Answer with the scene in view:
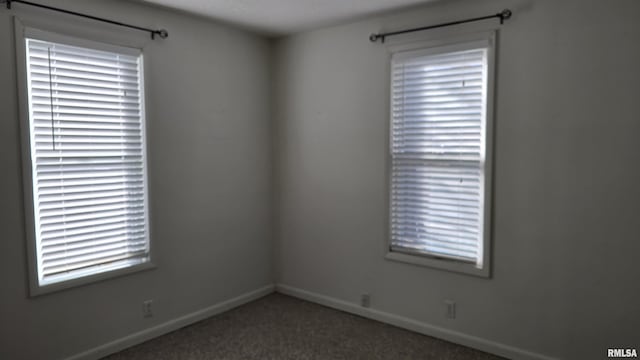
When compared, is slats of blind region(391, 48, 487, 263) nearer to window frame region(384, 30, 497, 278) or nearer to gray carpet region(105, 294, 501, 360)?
window frame region(384, 30, 497, 278)

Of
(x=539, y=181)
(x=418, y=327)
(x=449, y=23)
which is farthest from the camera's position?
(x=418, y=327)

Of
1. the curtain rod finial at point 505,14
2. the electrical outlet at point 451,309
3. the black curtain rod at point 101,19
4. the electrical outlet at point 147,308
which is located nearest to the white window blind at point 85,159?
the black curtain rod at point 101,19

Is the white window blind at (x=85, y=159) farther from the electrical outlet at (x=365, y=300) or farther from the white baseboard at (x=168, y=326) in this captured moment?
the electrical outlet at (x=365, y=300)

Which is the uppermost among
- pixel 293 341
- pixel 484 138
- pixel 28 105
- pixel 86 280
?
pixel 28 105

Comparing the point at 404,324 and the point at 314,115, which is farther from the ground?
the point at 314,115

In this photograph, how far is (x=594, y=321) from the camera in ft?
9.12

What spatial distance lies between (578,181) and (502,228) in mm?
589

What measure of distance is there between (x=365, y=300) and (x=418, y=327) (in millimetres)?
541

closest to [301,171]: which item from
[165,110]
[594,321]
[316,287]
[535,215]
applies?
[316,287]

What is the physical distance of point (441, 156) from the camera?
133 inches

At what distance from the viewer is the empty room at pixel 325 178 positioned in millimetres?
2715

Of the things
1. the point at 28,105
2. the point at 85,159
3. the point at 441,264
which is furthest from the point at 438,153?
the point at 28,105

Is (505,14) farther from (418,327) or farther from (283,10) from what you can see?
(418,327)

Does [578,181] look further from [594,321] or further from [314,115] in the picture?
[314,115]
